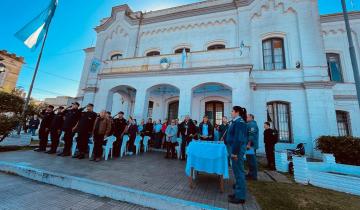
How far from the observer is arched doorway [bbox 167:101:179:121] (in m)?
12.5

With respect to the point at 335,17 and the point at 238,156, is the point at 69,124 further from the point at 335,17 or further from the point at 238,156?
the point at 335,17

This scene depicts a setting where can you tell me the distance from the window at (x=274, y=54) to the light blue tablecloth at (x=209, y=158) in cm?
933

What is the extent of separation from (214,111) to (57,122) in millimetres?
8937

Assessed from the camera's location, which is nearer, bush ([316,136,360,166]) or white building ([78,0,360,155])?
bush ([316,136,360,166])

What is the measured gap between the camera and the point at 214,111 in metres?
11.5

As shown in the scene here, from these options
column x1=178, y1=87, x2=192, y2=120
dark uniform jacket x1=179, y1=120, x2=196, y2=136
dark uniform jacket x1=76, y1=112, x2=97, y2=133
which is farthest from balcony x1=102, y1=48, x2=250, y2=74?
dark uniform jacket x1=76, y1=112, x2=97, y2=133

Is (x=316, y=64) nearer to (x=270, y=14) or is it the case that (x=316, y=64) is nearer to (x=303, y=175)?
(x=270, y=14)

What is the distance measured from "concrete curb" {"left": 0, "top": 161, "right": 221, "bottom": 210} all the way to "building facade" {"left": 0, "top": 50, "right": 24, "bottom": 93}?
3061 cm

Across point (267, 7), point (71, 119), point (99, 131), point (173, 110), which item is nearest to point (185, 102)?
point (173, 110)

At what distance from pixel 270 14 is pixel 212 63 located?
642cm

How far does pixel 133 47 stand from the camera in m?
14.2

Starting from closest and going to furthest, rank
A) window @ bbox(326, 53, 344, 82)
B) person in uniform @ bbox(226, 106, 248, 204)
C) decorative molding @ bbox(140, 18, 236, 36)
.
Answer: person in uniform @ bbox(226, 106, 248, 204), window @ bbox(326, 53, 344, 82), decorative molding @ bbox(140, 18, 236, 36)

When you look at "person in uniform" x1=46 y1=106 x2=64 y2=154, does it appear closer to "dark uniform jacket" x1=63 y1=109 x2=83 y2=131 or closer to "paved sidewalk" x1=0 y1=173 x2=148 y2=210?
"dark uniform jacket" x1=63 y1=109 x2=83 y2=131

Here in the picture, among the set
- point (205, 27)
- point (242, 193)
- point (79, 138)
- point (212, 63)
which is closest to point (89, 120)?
point (79, 138)
